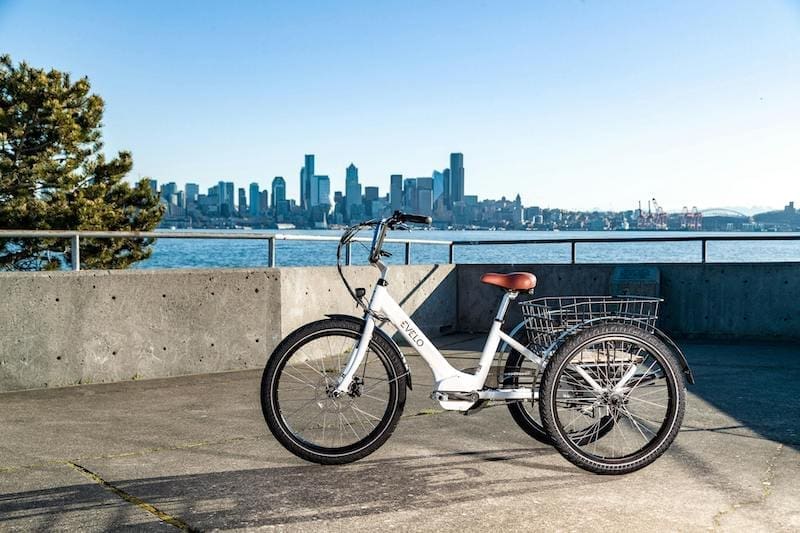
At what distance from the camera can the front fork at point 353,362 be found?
15.0ft

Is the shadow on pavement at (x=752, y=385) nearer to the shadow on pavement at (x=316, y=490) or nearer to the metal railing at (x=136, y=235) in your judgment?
the shadow on pavement at (x=316, y=490)

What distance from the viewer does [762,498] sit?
13.3 feet

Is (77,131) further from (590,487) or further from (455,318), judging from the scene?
(590,487)

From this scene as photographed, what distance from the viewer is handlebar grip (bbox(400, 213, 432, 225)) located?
4512 mm

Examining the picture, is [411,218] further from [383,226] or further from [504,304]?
[504,304]

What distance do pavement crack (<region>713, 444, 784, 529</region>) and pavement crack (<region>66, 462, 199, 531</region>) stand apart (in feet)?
7.64

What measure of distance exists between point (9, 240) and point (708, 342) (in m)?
29.1

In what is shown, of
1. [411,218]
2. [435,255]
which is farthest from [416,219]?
[435,255]

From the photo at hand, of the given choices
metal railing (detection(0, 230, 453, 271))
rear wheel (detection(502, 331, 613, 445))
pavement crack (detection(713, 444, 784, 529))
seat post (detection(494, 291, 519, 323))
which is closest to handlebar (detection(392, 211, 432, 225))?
seat post (detection(494, 291, 519, 323))

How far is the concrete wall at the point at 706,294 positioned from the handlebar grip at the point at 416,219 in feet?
21.9

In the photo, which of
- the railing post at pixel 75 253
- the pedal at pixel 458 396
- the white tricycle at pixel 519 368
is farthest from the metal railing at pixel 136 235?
the pedal at pixel 458 396

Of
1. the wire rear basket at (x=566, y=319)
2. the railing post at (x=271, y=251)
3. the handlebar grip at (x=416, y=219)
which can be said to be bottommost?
the wire rear basket at (x=566, y=319)

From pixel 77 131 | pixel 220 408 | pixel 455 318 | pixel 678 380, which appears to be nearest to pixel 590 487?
pixel 678 380

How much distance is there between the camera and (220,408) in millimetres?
6391
